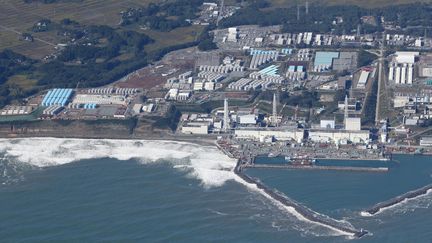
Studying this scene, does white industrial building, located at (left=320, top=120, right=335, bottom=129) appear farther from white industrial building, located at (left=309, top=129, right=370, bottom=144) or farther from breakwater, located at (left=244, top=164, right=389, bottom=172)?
breakwater, located at (left=244, top=164, right=389, bottom=172)


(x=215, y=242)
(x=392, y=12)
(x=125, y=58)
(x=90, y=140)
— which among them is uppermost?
(x=392, y=12)

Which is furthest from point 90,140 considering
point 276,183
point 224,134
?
point 276,183

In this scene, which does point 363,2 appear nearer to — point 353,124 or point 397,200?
point 353,124

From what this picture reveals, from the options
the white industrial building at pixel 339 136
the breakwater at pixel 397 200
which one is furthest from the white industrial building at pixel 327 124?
the breakwater at pixel 397 200

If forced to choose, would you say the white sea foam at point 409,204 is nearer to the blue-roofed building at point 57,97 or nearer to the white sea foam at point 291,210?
the white sea foam at point 291,210

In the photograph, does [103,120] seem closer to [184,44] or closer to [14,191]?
[14,191]

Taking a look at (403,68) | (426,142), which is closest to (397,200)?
A: (426,142)
